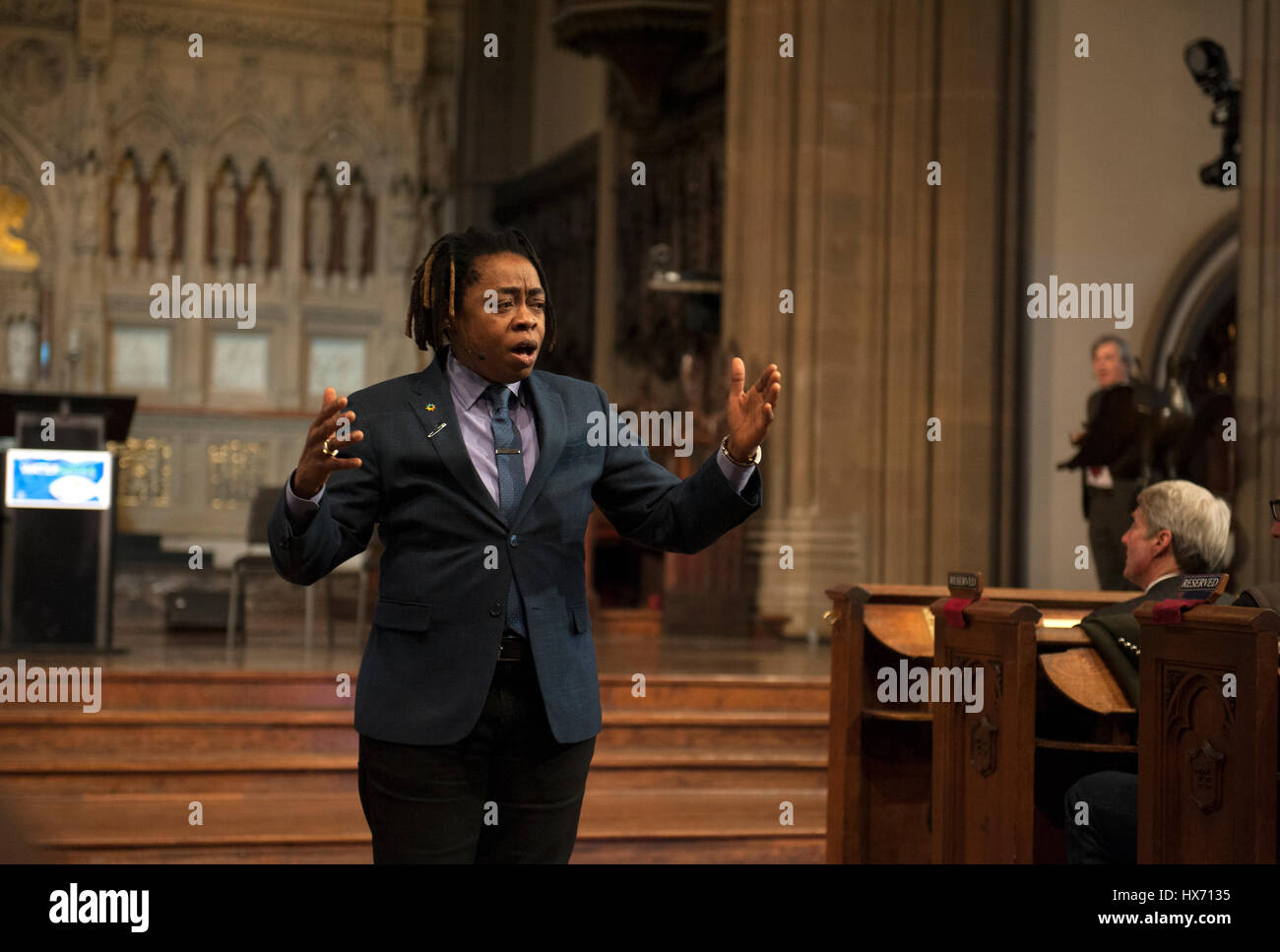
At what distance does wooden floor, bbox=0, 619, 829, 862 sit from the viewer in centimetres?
533

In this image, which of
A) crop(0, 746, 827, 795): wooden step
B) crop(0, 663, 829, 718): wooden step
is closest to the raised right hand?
crop(0, 746, 827, 795): wooden step

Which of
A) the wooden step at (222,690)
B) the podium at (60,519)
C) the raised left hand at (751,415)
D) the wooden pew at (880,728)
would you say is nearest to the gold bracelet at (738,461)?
the raised left hand at (751,415)

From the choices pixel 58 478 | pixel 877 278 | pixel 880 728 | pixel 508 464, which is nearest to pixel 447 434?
pixel 508 464

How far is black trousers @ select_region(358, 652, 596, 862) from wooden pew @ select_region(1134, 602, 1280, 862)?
66.8 inches

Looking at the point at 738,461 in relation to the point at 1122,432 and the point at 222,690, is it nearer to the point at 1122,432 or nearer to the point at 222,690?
the point at 222,690

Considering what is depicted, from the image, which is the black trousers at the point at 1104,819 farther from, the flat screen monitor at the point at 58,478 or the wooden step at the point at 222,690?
the flat screen monitor at the point at 58,478

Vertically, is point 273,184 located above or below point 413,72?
below

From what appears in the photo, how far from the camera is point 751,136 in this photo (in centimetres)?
1021

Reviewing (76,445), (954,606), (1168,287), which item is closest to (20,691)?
(76,445)

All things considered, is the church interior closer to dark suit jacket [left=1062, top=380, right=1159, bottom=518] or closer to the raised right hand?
dark suit jacket [left=1062, top=380, right=1159, bottom=518]

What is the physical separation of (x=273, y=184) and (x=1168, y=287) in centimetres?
828

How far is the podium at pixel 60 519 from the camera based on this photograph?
7344 millimetres
